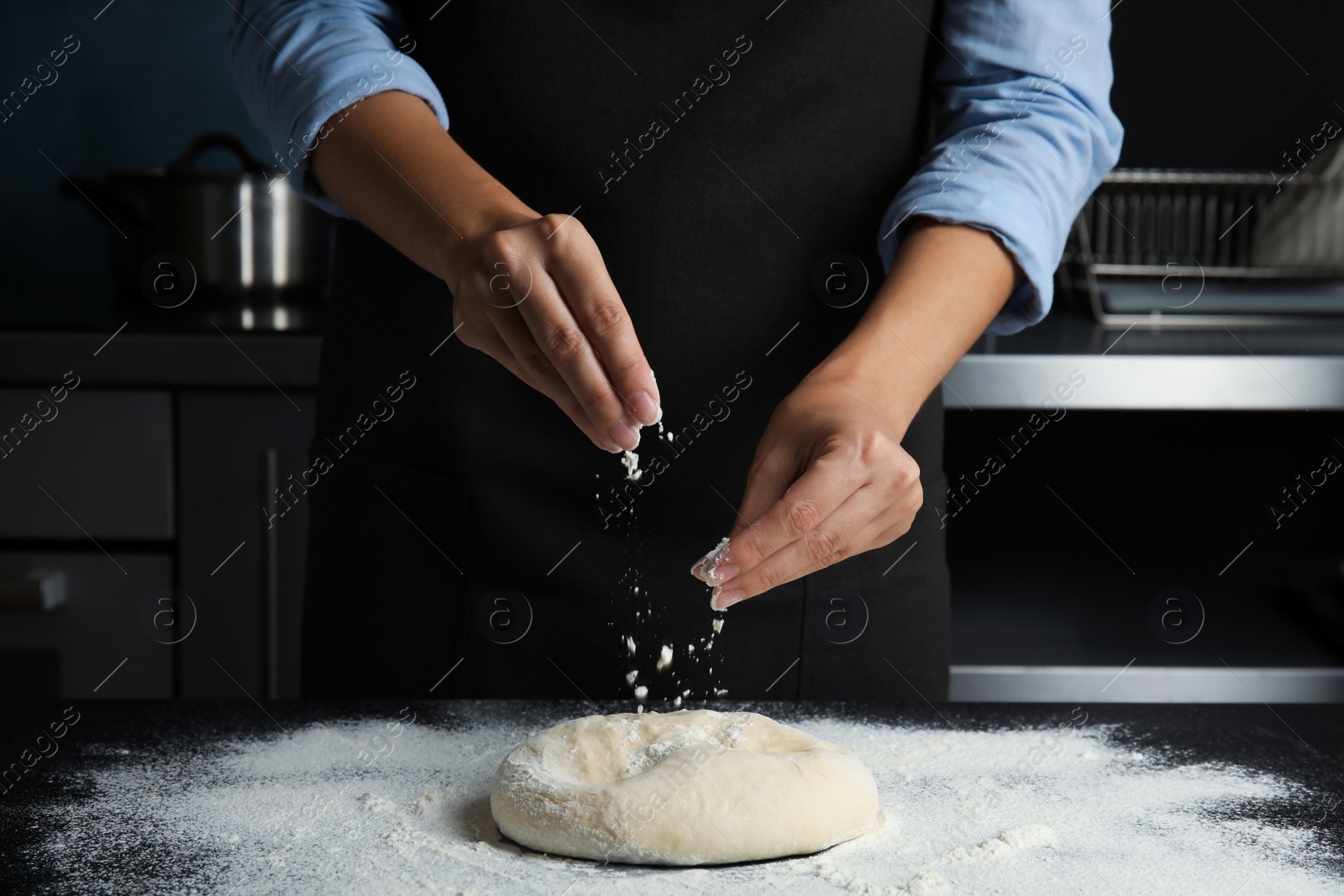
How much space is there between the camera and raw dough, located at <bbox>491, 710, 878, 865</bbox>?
0.63 m

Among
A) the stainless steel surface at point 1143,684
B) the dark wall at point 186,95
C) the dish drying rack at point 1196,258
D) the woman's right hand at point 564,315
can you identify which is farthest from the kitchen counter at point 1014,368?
the woman's right hand at point 564,315

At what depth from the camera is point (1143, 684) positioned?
1.24m

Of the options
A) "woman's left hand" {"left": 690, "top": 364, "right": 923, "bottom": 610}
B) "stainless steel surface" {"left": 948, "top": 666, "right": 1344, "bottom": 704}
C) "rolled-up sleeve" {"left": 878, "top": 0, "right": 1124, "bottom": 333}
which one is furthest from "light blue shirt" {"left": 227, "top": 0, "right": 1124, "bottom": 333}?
"stainless steel surface" {"left": 948, "top": 666, "right": 1344, "bottom": 704}

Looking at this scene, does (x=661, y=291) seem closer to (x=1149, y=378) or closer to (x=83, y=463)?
(x=1149, y=378)

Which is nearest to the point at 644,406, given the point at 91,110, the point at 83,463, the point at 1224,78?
the point at 83,463

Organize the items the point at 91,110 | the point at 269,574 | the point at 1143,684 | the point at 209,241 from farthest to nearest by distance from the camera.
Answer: the point at 91,110, the point at 209,241, the point at 269,574, the point at 1143,684

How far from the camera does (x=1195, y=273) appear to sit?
152 cm

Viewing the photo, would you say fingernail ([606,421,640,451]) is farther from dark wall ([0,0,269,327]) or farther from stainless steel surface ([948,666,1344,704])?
dark wall ([0,0,269,327])

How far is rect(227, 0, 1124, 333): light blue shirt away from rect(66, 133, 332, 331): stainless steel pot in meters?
0.63

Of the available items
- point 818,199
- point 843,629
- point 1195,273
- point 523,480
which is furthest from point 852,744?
point 1195,273

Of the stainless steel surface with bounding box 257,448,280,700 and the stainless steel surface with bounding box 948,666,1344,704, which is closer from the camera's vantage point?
the stainless steel surface with bounding box 948,666,1344,704

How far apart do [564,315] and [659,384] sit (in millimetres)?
258

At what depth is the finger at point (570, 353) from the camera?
0.65 m

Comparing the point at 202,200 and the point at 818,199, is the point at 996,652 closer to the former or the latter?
the point at 818,199
